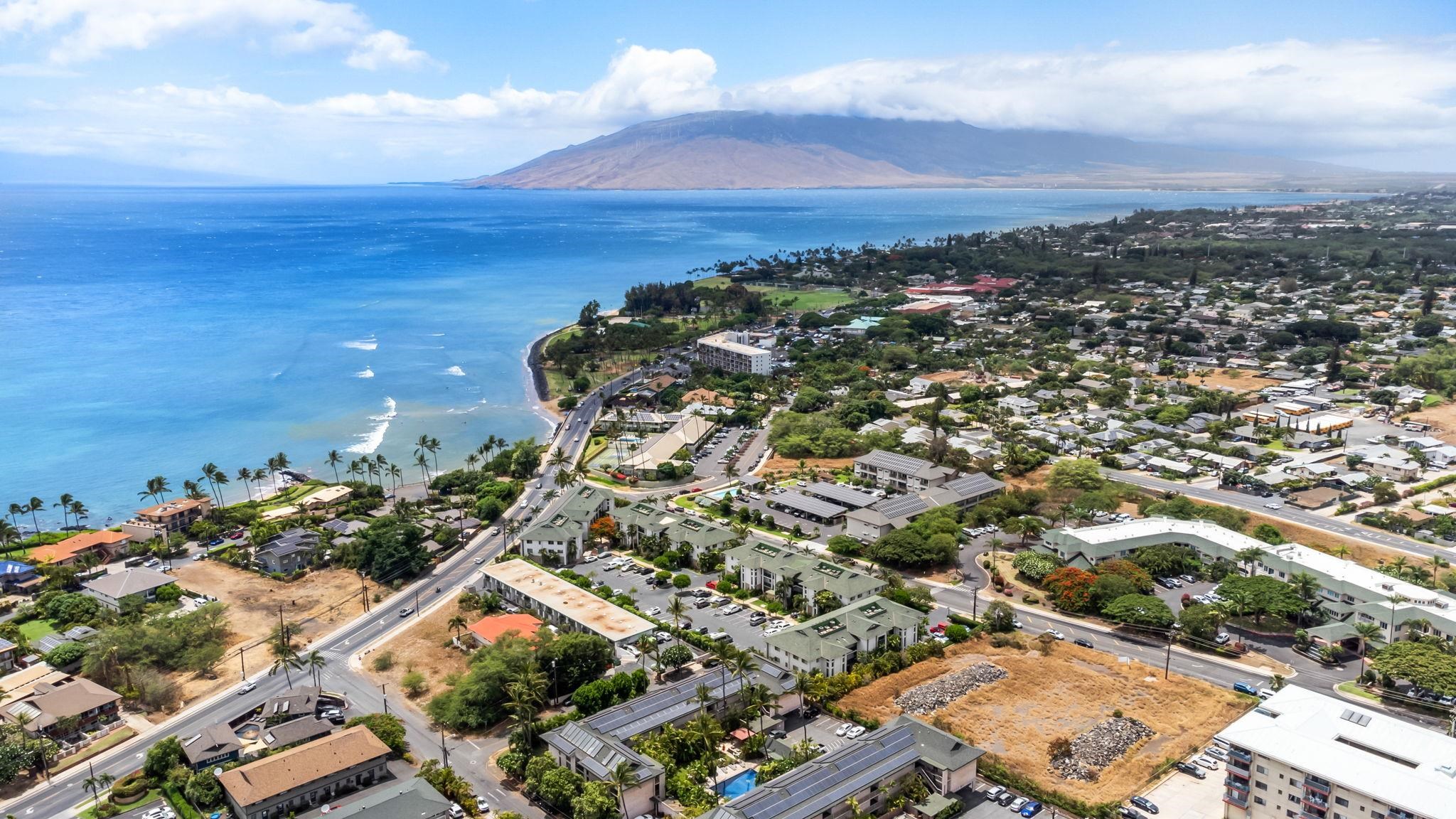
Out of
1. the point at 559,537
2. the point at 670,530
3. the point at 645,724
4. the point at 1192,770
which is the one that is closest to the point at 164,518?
the point at 559,537

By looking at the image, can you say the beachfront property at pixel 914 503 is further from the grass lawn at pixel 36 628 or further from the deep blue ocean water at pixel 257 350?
the grass lawn at pixel 36 628

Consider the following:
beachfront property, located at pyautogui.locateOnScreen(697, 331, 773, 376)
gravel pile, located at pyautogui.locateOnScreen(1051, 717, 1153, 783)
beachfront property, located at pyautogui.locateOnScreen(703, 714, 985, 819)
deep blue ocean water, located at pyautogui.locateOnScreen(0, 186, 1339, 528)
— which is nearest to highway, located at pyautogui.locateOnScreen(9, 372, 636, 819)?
beachfront property, located at pyautogui.locateOnScreen(703, 714, 985, 819)

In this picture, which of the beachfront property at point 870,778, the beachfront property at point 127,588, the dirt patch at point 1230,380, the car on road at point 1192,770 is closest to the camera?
the beachfront property at point 870,778

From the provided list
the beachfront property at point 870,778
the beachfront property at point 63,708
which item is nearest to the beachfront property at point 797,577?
the beachfront property at point 870,778

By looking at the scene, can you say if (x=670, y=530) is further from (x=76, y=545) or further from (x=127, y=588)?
(x=76, y=545)

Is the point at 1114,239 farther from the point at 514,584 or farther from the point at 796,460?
the point at 514,584

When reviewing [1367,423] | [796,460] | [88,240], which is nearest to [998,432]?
[796,460]

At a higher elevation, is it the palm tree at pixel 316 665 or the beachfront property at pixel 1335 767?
the beachfront property at pixel 1335 767

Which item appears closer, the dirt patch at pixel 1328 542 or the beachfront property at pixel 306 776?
the beachfront property at pixel 306 776
